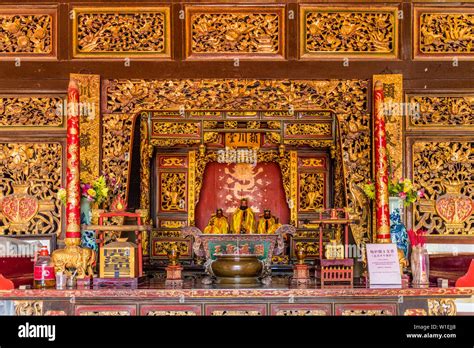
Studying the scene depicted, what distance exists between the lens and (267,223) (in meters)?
7.84

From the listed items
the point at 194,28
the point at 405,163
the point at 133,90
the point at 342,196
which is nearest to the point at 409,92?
the point at 405,163

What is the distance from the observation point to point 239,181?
8.10 m

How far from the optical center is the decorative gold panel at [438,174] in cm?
641

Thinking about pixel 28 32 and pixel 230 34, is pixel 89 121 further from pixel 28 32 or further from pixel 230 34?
pixel 230 34

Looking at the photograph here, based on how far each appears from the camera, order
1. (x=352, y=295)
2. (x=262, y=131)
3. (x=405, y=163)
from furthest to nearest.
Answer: (x=262, y=131) → (x=405, y=163) → (x=352, y=295)

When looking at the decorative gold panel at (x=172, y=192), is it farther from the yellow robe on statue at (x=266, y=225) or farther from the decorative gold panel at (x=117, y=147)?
the decorative gold panel at (x=117, y=147)

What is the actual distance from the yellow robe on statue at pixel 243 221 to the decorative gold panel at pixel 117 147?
1666 millimetres

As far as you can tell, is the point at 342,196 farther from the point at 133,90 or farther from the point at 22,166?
the point at 22,166

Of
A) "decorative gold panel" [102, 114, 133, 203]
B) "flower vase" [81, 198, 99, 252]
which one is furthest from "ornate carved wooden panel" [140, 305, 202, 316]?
"decorative gold panel" [102, 114, 133, 203]

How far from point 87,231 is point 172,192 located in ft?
5.86

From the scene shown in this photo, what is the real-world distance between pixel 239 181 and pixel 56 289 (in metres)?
2.98

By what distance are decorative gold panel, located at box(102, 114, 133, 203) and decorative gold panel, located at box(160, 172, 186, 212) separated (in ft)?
4.98

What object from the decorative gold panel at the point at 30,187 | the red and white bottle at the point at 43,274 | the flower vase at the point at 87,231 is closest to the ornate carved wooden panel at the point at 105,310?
the red and white bottle at the point at 43,274
